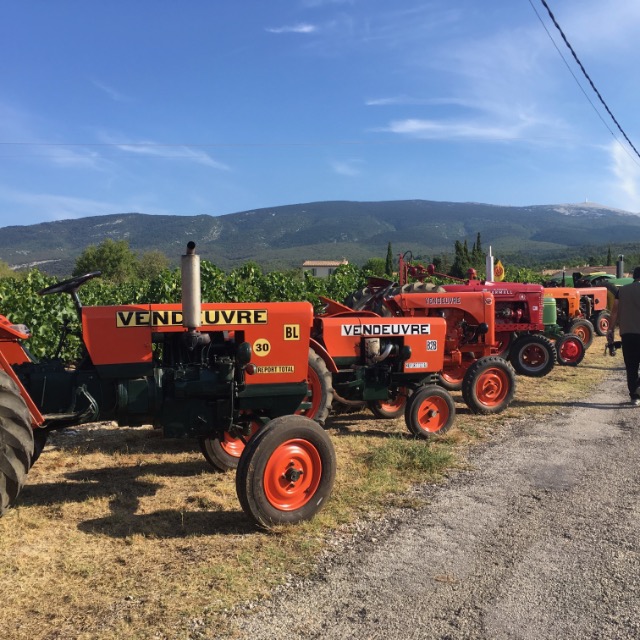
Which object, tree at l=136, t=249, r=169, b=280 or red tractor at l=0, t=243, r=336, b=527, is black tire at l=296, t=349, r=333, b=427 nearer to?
red tractor at l=0, t=243, r=336, b=527

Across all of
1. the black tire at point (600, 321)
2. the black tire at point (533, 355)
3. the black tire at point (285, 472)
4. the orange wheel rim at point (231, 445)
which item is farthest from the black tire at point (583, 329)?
the black tire at point (285, 472)

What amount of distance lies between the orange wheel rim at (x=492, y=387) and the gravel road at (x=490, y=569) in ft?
7.34

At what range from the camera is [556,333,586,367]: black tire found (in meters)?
11.6

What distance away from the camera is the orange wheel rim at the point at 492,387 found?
7543 mm

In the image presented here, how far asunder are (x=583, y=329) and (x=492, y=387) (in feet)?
22.4

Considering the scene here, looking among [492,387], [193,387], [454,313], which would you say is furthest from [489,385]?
[193,387]

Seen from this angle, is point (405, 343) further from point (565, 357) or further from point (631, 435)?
point (565, 357)

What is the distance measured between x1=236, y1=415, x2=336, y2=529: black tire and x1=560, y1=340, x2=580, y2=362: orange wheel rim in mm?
9041

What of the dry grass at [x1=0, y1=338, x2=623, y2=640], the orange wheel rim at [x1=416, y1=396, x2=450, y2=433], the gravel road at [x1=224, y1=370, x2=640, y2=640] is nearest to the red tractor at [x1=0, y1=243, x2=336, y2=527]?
the dry grass at [x1=0, y1=338, x2=623, y2=640]

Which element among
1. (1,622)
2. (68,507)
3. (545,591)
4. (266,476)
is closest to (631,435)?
(545,591)

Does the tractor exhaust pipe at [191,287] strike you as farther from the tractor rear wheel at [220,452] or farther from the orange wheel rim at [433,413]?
the orange wheel rim at [433,413]

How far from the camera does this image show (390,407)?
748cm

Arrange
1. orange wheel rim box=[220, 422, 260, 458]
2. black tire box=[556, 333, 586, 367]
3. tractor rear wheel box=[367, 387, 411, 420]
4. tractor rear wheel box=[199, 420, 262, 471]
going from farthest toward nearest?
black tire box=[556, 333, 586, 367] < tractor rear wheel box=[367, 387, 411, 420] < orange wheel rim box=[220, 422, 260, 458] < tractor rear wheel box=[199, 420, 262, 471]

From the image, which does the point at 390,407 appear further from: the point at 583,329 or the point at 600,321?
the point at 600,321
